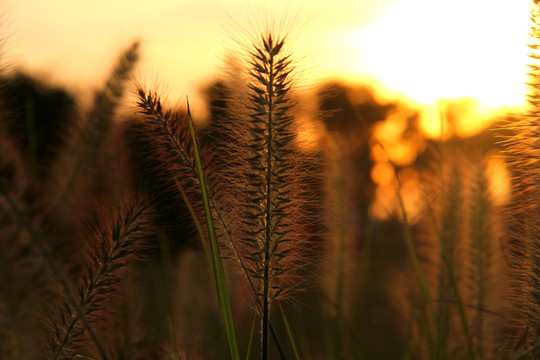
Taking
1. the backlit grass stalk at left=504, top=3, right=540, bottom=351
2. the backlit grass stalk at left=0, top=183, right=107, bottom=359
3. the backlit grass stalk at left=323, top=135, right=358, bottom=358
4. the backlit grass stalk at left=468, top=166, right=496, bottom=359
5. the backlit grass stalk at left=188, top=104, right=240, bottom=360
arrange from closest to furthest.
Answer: the backlit grass stalk at left=0, top=183, right=107, bottom=359, the backlit grass stalk at left=188, top=104, right=240, bottom=360, the backlit grass stalk at left=504, top=3, right=540, bottom=351, the backlit grass stalk at left=468, top=166, right=496, bottom=359, the backlit grass stalk at left=323, top=135, right=358, bottom=358

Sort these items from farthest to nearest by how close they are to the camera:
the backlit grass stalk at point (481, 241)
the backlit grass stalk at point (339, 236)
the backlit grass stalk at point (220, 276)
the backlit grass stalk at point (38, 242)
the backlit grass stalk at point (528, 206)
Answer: the backlit grass stalk at point (339, 236)
the backlit grass stalk at point (481, 241)
the backlit grass stalk at point (528, 206)
the backlit grass stalk at point (220, 276)
the backlit grass stalk at point (38, 242)

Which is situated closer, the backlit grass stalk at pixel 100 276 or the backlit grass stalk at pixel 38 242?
the backlit grass stalk at pixel 38 242

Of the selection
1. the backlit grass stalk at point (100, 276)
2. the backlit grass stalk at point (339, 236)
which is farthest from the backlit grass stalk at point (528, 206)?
the backlit grass stalk at point (339, 236)

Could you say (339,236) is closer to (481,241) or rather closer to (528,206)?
(481,241)

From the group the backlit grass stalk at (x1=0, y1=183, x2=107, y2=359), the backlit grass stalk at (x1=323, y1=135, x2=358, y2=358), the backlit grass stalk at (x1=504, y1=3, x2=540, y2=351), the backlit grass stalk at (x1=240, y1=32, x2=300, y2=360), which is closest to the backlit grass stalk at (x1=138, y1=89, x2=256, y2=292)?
the backlit grass stalk at (x1=240, y1=32, x2=300, y2=360)

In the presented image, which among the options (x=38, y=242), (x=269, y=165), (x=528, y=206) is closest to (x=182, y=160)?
(x=269, y=165)

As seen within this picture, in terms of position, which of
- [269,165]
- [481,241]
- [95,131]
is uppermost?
[95,131]

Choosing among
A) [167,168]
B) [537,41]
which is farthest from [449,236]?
[167,168]

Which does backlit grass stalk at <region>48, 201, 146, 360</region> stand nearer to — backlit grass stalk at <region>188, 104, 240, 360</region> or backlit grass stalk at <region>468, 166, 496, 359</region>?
backlit grass stalk at <region>188, 104, 240, 360</region>

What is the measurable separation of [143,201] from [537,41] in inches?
37.7

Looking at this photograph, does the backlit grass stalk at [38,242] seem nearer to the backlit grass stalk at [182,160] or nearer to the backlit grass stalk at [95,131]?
the backlit grass stalk at [182,160]

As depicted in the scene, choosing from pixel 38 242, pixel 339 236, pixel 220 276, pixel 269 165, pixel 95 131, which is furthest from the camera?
pixel 339 236

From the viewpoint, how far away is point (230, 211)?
1.41 m

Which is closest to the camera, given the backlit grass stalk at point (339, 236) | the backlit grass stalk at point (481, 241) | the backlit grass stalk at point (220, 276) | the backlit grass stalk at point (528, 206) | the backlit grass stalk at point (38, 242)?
the backlit grass stalk at point (38, 242)
